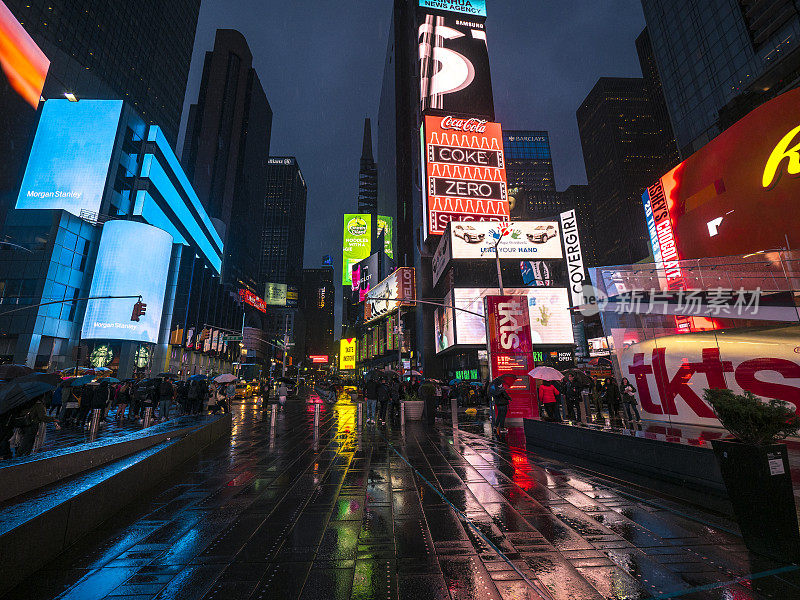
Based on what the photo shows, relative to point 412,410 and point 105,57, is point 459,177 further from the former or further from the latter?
point 105,57

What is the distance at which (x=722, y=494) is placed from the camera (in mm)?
5488

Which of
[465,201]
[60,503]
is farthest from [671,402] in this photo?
[465,201]

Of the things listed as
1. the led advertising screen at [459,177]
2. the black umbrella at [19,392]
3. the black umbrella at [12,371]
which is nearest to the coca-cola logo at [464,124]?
the led advertising screen at [459,177]

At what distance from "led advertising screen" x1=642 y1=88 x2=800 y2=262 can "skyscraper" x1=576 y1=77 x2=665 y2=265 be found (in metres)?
127

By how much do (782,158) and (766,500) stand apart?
24.0m

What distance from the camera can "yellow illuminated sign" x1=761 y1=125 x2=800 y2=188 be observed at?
704 inches

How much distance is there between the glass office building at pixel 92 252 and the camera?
39062 millimetres

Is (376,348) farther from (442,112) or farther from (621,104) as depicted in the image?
(621,104)

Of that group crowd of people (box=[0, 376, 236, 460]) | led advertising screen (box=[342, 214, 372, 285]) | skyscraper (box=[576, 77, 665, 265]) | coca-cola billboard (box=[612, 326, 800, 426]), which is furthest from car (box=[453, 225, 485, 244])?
skyscraper (box=[576, 77, 665, 265])

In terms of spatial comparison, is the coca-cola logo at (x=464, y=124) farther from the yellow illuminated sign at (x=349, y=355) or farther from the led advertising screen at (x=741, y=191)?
the yellow illuminated sign at (x=349, y=355)

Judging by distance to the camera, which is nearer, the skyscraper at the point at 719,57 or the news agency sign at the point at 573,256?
the skyscraper at the point at 719,57

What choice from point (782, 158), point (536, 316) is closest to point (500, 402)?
point (782, 158)

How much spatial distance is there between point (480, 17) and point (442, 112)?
21780 mm

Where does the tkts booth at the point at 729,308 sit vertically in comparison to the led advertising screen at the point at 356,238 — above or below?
below
